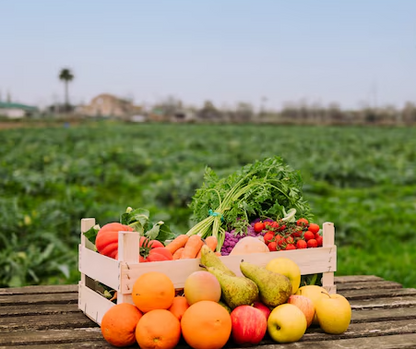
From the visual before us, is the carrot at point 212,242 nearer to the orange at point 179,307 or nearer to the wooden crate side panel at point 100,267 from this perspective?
the orange at point 179,307

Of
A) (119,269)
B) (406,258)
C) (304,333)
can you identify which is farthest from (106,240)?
(406,258)

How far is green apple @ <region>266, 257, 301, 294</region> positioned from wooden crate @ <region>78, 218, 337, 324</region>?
10cm

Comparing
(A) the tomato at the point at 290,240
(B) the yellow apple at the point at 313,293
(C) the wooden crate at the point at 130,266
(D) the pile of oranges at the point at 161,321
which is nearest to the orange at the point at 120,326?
(D) the pile of oranges at the point at 161,321

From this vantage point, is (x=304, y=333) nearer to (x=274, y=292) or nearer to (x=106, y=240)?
(x=274, y=292)

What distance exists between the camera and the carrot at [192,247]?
10.6ft

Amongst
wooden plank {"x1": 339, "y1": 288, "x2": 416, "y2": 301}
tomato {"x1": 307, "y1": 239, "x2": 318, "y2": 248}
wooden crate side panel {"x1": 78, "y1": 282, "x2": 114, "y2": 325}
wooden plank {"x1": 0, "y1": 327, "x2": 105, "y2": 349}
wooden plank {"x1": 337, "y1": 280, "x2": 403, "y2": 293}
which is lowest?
wooden plank {"x1": 337, "y1": 280, "x2": 403, "y2": 293}

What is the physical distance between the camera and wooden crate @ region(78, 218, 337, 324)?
2.85 meters

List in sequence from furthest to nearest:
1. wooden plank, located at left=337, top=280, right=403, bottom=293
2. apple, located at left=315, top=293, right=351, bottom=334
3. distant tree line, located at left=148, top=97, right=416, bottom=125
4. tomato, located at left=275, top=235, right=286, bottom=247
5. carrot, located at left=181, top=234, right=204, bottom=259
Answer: distant tree line, located at left=148, top=97, right=416, bottom=125 < wooden plank, located at left=337, top=280, right=403, bottom=293 < tomato, located at left=275, top=235, right=286, bottom=247 < carrot, located at left=181, top=234, right=204, bottom=259 < apple, located at left=315, top=293, right=351, bottom=334

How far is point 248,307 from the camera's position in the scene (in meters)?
2.82

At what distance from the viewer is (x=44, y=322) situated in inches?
125

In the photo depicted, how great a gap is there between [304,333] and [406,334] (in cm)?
58

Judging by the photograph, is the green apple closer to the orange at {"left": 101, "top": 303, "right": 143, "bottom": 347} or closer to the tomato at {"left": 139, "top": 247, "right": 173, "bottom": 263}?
the tomato at {"left": 139, "top": 247, "right": 173, "bottom": 263}

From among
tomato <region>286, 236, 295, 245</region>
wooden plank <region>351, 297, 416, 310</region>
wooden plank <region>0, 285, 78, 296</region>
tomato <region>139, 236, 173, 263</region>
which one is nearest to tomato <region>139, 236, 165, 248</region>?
tomato <region>139, 236, 173, 263</region>

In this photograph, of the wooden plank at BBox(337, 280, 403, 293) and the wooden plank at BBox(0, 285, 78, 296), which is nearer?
the wooden plank at BBox(0, 285, 78, 296)
